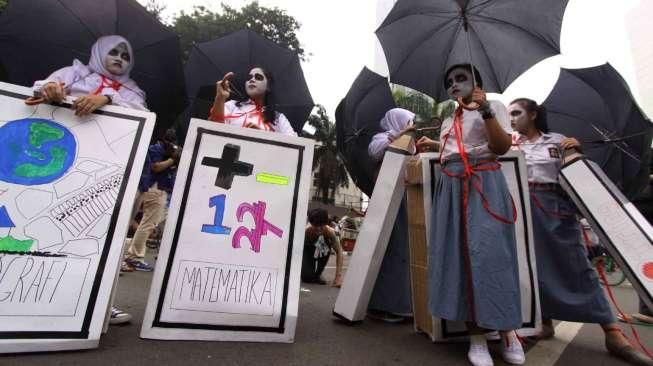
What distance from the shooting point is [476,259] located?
217 cm

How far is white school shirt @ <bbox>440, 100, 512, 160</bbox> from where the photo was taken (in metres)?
2.35

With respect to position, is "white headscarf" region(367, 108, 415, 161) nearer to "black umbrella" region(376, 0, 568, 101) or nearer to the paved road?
"black umbrella" region(376, 0, 568, 101)

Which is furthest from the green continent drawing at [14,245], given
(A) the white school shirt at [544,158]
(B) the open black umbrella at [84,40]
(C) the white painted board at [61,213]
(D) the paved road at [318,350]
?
(A) the white school shirt at [544,158]

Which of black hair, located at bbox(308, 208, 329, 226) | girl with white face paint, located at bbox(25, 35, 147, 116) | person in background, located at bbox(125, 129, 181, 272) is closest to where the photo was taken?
girl with white face paint, located at bbox(25, 35, 147, 116)

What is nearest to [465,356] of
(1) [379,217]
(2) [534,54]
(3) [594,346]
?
(1) [379,217]

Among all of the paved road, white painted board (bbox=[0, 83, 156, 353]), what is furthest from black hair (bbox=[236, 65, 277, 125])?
the paved road

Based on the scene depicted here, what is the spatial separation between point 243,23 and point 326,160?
1727 cm

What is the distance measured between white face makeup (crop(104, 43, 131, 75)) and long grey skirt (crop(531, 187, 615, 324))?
9.72 feet

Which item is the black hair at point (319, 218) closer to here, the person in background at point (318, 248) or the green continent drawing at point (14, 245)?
the person in background at point (318, 248)

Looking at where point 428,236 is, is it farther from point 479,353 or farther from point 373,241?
point 479,353

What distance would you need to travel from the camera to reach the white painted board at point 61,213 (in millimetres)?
1823

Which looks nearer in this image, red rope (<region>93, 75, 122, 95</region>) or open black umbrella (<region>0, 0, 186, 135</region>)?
red rope (<region>93, 75, 122, 95</region>)

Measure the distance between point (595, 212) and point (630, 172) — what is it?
0.94 meters

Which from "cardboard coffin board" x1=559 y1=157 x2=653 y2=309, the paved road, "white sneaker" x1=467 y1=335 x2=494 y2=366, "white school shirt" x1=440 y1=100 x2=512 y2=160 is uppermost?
"white school shirt" x1=440 y1=100 x2=512 y2=160
